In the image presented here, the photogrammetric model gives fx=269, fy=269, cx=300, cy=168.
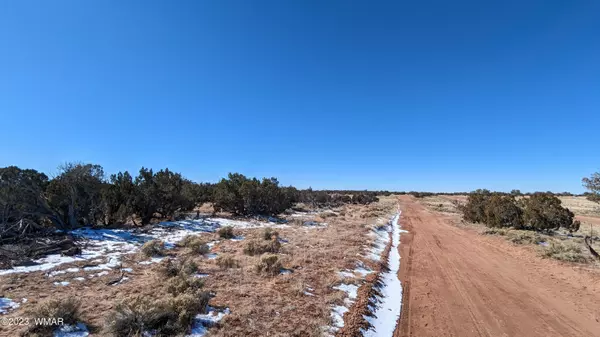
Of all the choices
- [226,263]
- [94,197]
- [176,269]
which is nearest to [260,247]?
[226,263]

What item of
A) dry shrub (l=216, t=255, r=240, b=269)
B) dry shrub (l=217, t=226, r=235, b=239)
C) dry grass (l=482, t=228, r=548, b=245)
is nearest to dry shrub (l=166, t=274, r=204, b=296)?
dry shrub (l=216, t=255, r=240, b=269)

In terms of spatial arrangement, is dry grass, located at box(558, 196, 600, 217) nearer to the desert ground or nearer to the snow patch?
the desert ground

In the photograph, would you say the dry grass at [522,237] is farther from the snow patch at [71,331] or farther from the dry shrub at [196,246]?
the snow patch at [71,331]

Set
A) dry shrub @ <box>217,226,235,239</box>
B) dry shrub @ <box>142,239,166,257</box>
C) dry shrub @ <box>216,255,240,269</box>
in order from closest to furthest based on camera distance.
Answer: dry shrub @ <box>216,255,240,269</box>, dry shrub @ <box>142,239,166,257</box>, dry shrub @ <box>217,226,235,239</box>

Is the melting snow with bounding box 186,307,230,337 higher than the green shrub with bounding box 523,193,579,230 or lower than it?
lower

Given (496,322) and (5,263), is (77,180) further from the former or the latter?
A: (496,322)

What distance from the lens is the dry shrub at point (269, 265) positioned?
8.62 metres

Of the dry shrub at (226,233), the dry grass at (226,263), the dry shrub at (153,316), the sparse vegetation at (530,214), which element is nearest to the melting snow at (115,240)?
the dry shrub at (226,233)

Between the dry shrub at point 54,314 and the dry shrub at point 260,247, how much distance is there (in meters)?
6.33

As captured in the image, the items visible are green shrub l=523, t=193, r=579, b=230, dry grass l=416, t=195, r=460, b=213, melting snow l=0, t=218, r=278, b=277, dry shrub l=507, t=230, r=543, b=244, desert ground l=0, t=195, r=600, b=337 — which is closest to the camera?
desert ground l=0, t=195, r=600, b=337

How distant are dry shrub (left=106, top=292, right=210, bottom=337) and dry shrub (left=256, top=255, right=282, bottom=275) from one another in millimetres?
3084

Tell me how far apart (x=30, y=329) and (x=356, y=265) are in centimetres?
874

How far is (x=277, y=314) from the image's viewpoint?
592cm

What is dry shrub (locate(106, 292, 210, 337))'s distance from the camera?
475 centimetres
